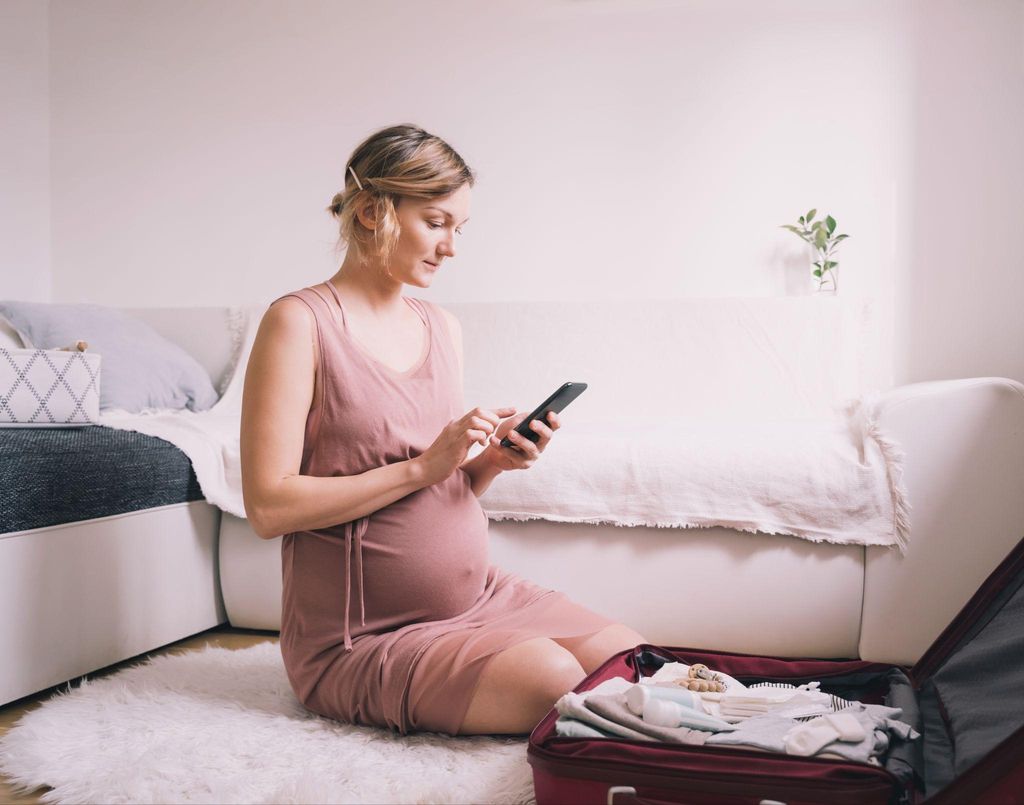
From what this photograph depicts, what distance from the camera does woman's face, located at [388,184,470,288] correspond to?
1343mm

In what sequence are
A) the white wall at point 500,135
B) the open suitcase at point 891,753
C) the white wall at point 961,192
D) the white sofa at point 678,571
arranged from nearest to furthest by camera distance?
the open suitcase at point 891,753 → the white sofa at point 678,571 → the white wall at point 961,192 → the white wall at point 500,135

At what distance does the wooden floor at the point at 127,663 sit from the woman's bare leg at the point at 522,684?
1.99 ft

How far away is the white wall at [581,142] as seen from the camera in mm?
2639

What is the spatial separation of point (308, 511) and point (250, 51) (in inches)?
100

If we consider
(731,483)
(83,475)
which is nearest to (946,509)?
(731,483)

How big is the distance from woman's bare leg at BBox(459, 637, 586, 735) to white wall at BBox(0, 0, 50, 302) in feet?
9.32

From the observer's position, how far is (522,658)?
1.23 m

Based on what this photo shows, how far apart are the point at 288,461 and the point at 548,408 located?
393 mm

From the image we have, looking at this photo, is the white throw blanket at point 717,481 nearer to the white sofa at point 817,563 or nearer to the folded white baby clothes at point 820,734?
the white sofa at point 817,563

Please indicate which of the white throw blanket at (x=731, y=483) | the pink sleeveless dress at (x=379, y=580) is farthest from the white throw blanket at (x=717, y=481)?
the pink sleeveless dress at (x=379, y=580)

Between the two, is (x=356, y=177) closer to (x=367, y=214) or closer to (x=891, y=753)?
(x=367, y=214)

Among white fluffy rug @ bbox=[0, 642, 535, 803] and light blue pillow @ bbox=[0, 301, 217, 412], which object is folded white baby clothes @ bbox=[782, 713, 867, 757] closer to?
white fluffy rug @ bbox=[0, 642, 535, 803]

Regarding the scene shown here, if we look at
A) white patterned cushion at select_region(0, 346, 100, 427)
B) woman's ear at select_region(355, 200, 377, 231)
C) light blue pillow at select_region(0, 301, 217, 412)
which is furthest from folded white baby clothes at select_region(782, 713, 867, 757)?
light blue pillow at select_region(0, 301, 217, 412)

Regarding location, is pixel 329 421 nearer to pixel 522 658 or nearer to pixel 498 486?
pixel 522 658
